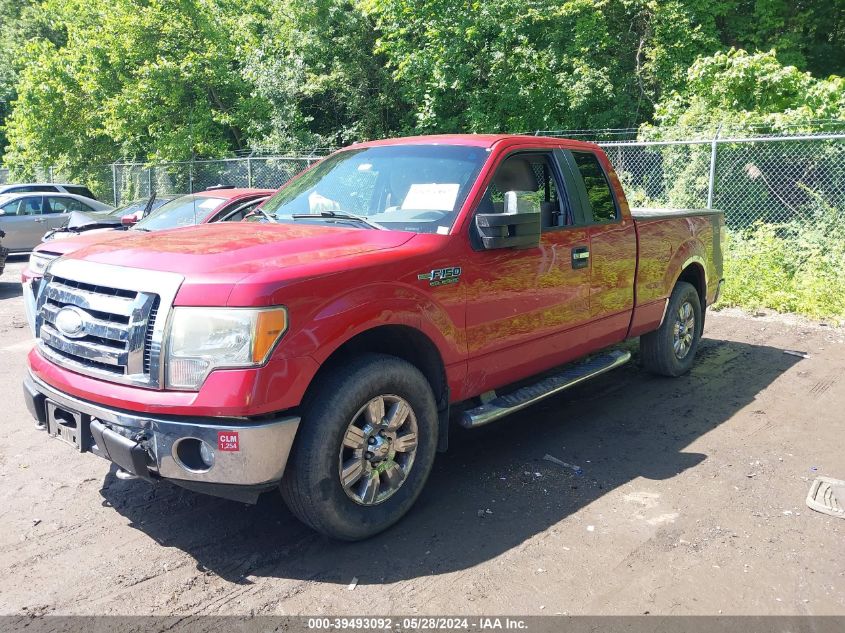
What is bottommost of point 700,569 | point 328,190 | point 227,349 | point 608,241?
point 700,569

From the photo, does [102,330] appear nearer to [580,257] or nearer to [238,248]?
[238,248]

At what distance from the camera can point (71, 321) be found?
3.48 metres

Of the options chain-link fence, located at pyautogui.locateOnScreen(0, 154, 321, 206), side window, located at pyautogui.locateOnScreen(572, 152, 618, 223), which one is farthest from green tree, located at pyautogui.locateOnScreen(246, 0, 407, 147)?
side window, located at pyautogui.locateOnScreen(572, 152, 618, 223)

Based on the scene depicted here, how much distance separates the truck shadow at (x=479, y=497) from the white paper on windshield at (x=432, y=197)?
5.46 ft

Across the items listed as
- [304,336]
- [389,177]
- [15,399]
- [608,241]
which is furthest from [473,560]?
[15,399]

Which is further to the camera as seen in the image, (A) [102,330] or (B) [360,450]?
(B) [360,450]

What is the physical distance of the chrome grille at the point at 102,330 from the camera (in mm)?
3180

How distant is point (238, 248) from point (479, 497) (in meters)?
1.95

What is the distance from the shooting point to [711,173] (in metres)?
10.6

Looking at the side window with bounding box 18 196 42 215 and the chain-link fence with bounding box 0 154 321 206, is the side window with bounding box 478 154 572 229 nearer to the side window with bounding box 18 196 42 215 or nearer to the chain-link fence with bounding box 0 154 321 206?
the chain-link fence with bounding box 0 154 321 206

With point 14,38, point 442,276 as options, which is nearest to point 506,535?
point 442,276

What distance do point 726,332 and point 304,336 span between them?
6712mm

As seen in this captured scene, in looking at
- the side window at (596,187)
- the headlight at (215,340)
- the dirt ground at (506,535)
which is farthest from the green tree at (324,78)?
the headlight at (215,340)

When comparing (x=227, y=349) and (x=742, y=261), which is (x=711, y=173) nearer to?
(x=742, y=261)
